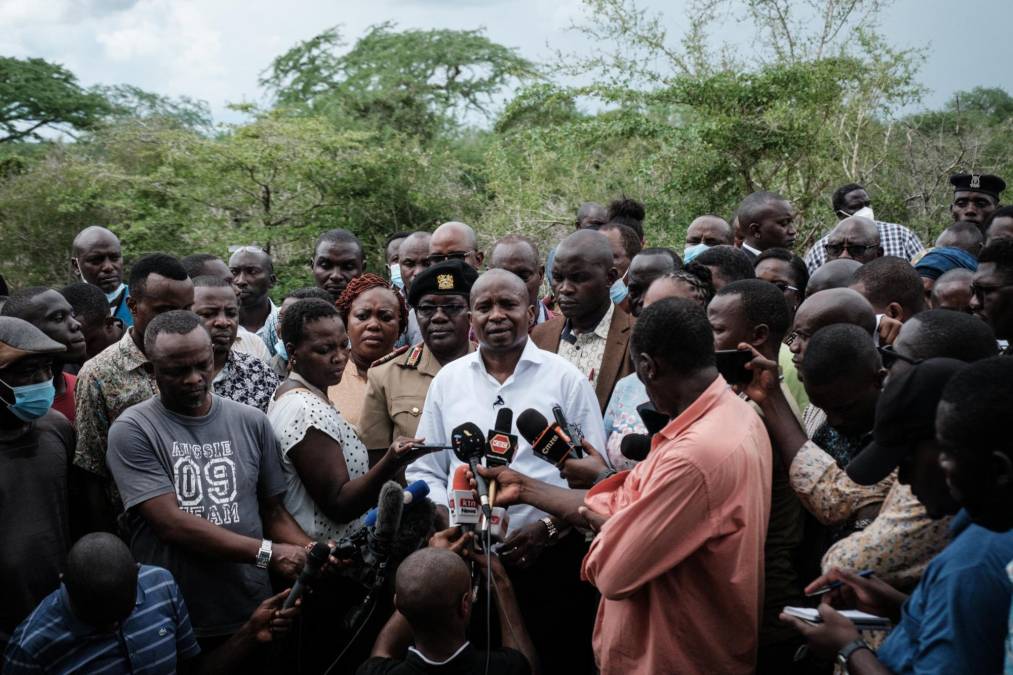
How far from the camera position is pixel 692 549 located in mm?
3348

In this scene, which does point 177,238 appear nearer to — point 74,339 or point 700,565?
point 74,339

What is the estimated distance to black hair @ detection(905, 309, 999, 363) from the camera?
3.32m

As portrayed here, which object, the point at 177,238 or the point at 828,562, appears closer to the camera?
the point at 828,562

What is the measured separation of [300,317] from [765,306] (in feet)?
7.53

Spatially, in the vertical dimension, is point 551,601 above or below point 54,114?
below

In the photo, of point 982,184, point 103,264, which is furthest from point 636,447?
point 982,184

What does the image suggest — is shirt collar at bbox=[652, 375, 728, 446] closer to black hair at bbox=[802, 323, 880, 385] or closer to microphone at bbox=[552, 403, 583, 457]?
black hair at bbox=[802, 323, 880, 385]

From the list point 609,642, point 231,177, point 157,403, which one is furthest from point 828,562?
point 231,177

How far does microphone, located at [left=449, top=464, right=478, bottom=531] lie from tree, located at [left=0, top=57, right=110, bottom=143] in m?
22.0

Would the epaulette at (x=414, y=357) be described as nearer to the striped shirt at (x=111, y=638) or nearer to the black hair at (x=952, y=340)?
the striped shirt at (x=111, y=638)

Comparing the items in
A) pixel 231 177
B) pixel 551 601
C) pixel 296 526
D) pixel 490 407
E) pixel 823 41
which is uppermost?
pixel 823 41

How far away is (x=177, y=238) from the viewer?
15.2 meters

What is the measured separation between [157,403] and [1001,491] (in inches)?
139

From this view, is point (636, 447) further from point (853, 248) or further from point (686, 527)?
point (853, 248)
